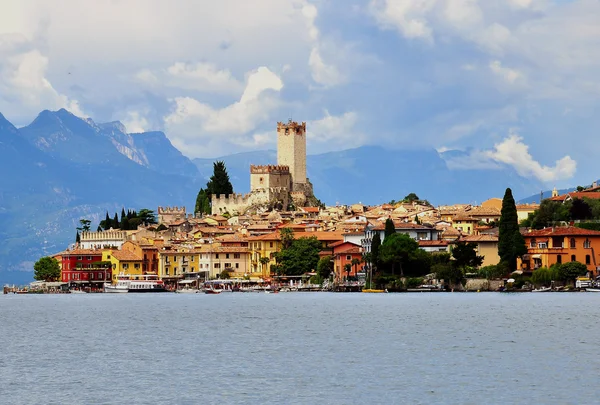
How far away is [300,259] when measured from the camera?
10481 centimetres

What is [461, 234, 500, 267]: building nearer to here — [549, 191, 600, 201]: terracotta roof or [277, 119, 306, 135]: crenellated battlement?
[549, 191, 600, 201]: terracotta roof

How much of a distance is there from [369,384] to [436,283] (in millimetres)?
52457

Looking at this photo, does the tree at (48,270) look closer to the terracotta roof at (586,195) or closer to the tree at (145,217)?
the tree at (145,217)

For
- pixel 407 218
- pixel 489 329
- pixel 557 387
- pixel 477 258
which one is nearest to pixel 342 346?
pixel 489 329

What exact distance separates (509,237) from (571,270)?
4199 millimetres

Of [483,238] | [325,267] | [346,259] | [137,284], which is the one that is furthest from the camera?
[137,284]

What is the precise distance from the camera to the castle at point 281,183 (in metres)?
133

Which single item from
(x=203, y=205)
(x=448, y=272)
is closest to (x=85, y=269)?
(x=203, y=205)

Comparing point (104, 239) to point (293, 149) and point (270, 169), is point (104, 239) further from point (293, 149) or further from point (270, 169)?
point (293, 149)

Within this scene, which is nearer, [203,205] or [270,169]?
[270,169]

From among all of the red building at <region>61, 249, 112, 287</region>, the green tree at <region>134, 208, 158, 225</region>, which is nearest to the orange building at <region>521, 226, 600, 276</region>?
the red building at <region>61, 249, 112, 287</region>

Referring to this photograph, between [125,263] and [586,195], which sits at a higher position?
[586,195]

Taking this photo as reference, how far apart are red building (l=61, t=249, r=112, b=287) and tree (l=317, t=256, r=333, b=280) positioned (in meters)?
25.2

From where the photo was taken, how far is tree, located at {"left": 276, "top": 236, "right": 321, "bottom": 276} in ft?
343
